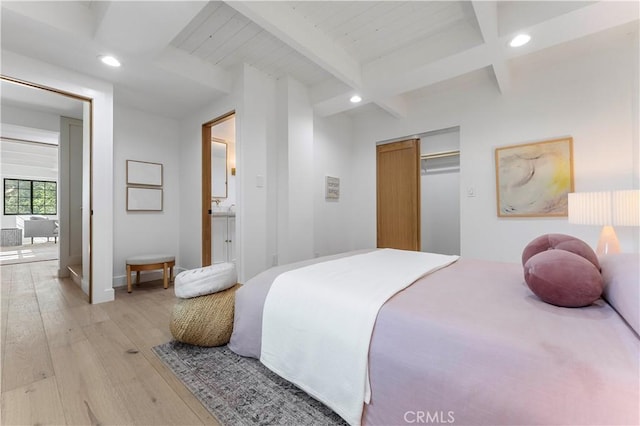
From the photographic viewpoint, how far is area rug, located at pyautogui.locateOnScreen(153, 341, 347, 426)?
1.18 m

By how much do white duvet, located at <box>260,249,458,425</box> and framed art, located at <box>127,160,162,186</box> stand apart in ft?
10.4

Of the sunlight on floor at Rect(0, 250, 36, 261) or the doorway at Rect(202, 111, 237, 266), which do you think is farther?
the sunlight on floor at Rect(0, 250, 36, 261)

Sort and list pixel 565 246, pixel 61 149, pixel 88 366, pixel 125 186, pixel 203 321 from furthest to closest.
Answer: pixel 125 186
pixel 61 149
pixel 203 321
pixel 88 366
pixel 565 246

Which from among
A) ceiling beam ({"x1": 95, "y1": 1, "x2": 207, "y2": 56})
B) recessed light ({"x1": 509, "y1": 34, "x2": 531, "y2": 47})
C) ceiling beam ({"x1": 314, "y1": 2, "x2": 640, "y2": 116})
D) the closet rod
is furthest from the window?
recessed light ({"x1": 509, "y1": 34, "x2": 531, "y2": 47})

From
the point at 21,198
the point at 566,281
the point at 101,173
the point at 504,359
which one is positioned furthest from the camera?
the point at 21,198

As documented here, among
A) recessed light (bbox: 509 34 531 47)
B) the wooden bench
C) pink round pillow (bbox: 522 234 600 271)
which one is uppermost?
recessed light (bbox: 509 34 531 47)

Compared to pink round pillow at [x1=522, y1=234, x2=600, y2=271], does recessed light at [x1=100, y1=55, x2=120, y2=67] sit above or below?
above

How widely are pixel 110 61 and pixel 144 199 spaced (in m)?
1.76

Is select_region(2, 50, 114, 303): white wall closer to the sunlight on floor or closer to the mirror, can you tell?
the mirror

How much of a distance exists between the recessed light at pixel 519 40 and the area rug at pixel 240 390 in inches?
115

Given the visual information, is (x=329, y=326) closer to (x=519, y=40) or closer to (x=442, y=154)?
(x=519, y=40)

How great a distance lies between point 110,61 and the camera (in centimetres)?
250

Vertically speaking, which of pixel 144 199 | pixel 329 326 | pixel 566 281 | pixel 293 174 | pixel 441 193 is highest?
pixel 293 174

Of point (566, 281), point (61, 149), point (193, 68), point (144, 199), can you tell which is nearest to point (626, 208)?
point (566, 281)
